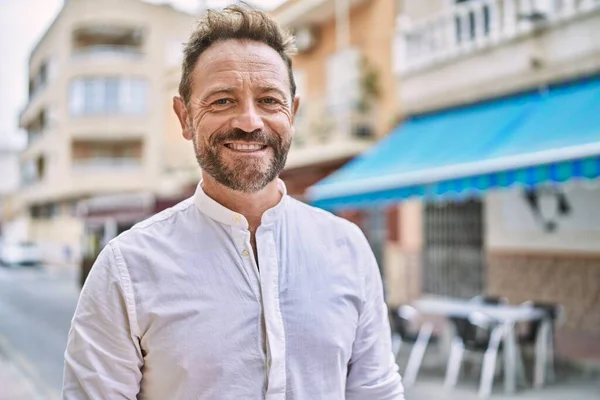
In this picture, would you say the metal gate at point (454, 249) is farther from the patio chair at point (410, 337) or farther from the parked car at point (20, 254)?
the parked car at point (20, 254)

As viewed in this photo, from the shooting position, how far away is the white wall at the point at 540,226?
8.73 metres

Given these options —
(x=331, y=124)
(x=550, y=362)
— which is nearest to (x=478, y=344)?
(x=550, y=362)

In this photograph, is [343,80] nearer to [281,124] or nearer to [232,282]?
[281,124]

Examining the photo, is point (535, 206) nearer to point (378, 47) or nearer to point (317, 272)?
point (378, 47)

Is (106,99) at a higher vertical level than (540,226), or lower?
higher

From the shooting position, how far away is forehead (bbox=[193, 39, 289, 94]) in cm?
160

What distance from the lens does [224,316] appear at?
155 cm

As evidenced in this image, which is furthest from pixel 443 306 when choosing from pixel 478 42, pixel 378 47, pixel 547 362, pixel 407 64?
pixel 378 47

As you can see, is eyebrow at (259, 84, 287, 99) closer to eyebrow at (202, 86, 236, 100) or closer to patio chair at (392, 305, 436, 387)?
eyebrow at (202, 86, 236, 100)

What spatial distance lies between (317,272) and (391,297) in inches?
445

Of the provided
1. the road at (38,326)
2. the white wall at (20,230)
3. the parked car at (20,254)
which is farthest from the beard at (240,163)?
the white wall at (20,230)

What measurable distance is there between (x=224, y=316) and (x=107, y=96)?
34.8 meters

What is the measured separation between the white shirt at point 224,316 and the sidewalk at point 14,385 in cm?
596

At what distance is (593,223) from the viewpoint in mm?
8703
